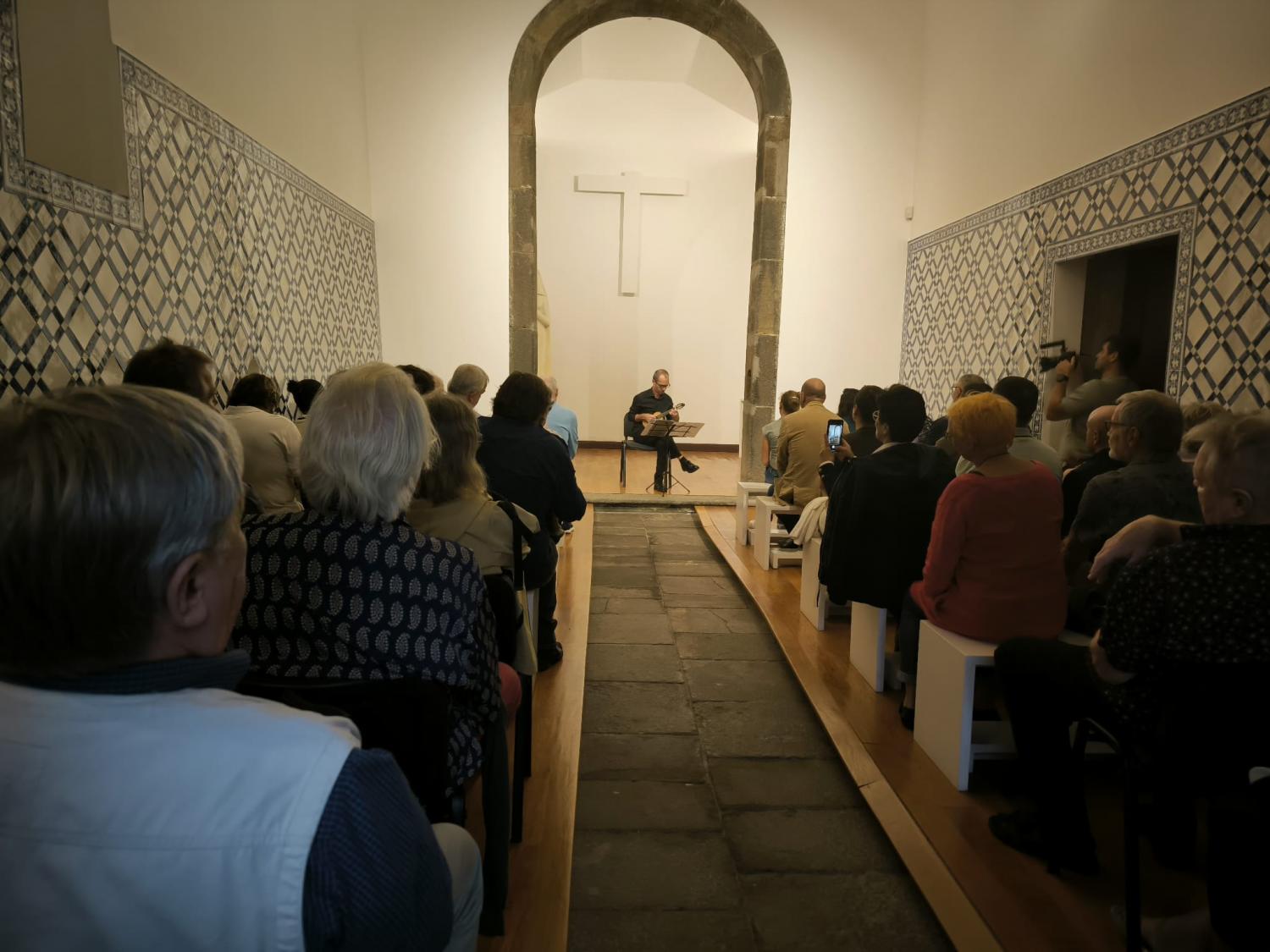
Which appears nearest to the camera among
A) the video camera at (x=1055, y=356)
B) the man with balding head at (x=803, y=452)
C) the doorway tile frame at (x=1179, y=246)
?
the doorway tile frame at (x=1179, y=246)

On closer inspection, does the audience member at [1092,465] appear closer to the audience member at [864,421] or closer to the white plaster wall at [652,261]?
the audience member at [864,421]

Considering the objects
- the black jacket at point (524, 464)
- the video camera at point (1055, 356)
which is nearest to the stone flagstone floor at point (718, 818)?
the black jacket at point (524, 464)

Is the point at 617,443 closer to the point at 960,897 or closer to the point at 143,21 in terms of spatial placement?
the point at 143,21

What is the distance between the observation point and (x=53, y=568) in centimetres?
71

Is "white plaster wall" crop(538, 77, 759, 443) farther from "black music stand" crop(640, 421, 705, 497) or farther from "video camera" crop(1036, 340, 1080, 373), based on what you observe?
"video camera" crop(1036, 340, 1080, 373)

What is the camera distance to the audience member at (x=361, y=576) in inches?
58.4

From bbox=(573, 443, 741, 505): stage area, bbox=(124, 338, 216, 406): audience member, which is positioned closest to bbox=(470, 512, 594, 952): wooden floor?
bbox=(124, 338, 216, 406): audience member

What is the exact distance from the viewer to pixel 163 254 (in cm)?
361

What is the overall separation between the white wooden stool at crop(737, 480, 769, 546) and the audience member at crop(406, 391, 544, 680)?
384 cm

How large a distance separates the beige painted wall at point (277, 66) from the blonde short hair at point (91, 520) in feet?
11.4

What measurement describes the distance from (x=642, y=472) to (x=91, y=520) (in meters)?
9.18

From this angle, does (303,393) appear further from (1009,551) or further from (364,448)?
(1009,551)

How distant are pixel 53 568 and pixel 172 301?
349 cm

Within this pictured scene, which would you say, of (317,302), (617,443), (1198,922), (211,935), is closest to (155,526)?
(211,935)
